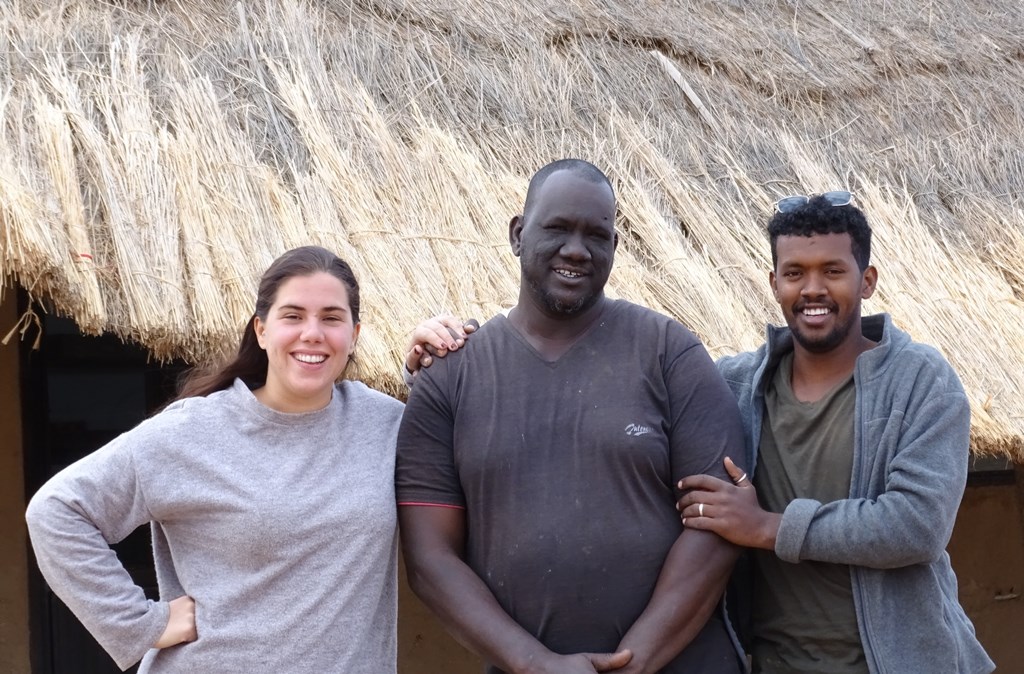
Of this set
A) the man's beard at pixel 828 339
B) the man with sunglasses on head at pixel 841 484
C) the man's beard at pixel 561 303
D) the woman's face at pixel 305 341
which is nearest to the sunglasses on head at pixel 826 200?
the man with sunglasses on head at pixel 841 484

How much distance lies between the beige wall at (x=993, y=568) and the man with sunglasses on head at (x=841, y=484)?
297cm

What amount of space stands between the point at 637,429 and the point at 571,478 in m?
0.15

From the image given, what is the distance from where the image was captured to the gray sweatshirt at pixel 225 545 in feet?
7.01

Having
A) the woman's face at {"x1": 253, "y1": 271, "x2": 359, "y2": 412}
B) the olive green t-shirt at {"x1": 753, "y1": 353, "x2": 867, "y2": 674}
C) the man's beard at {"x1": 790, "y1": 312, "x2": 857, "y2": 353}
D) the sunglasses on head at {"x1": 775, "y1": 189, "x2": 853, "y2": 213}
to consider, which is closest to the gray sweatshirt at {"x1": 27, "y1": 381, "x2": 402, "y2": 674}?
the woman's face at {"x1": 253, "y1": 271, "x2": 359, "y2": 412}

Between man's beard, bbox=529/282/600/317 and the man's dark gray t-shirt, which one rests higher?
man's beard, bbox=529/282/600/317

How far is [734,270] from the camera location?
384 cm

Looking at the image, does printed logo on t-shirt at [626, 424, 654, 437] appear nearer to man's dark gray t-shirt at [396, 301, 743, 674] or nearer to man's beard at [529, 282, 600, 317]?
man's dark gray t-shirt at [396, 301, 743, 674]

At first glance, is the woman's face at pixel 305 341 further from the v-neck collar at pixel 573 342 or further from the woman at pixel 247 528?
the v-neck collar at pixel 573 342

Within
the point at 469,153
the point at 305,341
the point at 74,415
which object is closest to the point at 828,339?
the point at 305,341

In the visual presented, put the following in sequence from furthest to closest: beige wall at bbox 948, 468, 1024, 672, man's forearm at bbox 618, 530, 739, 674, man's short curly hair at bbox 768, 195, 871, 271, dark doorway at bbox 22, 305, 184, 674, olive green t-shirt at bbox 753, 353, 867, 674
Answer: beige wall at bbox 948, 468, 1024, 672
dark doorway at bbox 22, 305, 184, 674
man's short curly hair at bbox 768, 195, 871, 271
olive green t-shirt at bbox 753, 353, 867, 674
man's forearm at bbox 618, 530, 739, 674

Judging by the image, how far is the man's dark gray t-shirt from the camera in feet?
7.08

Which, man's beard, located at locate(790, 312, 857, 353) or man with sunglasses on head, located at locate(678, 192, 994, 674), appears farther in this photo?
man's beard, located at locate(790, 312, 857, 353)

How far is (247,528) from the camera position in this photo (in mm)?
2143

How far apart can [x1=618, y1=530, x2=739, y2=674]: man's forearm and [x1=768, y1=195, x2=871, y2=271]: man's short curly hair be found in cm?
62
